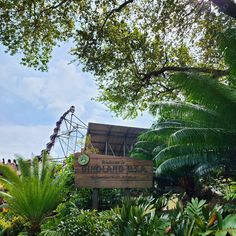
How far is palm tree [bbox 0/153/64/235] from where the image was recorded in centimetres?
787

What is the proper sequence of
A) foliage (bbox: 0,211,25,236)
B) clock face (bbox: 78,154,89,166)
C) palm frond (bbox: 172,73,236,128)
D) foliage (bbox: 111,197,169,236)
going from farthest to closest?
clock face (bbox: 78,154,89,166), foliage (bbox: 0,211,25,236), palm frond (bbox: 172,73,236,128), foliage (bbox: 111,197,169,236)

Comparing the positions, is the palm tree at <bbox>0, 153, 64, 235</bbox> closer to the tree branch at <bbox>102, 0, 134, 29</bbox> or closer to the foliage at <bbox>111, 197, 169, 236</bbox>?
the foliage at <bbox>111, 197, 169, 236</bbox>

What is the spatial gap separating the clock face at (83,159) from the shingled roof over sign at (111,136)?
6519 millimetres

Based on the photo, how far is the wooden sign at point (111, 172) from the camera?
8.63 metres

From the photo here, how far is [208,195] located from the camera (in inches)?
418

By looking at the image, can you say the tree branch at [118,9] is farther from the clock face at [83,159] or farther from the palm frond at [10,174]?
the palm frond at [10,174]

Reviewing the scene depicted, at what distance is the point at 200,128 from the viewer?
7.59 metres

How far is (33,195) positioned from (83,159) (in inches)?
63.1

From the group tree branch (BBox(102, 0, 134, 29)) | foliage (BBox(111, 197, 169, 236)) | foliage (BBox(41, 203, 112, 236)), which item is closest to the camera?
foliage (BBox(111, 197, 169, 236))

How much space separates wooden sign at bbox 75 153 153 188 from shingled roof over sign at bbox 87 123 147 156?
662 cm

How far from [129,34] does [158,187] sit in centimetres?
625

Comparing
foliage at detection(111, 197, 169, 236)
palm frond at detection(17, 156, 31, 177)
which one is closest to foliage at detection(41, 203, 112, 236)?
foliage at detection(111, 197, 169, 236)

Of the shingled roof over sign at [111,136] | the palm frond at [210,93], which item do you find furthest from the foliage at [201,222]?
the shingled roof over sign at [111,136]

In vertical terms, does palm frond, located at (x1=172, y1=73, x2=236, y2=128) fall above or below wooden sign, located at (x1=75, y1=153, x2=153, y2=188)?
above
